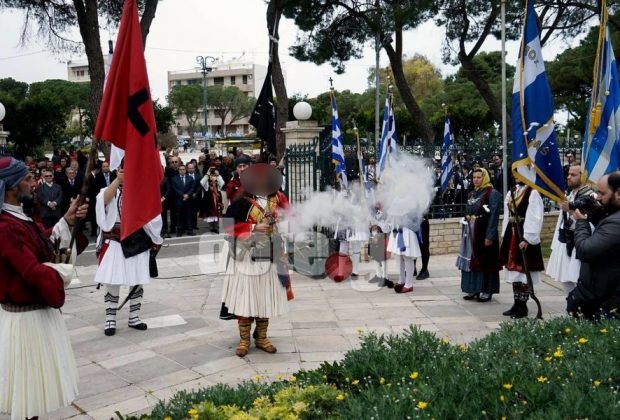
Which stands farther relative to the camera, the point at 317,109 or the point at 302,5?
Answer: the point at 317,109

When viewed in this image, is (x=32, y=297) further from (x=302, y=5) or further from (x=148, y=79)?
(x=302, y=5)

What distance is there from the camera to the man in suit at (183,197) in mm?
14367

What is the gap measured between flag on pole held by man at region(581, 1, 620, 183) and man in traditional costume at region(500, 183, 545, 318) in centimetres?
79

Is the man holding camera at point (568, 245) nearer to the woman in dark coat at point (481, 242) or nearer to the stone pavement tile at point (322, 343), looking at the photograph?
the woman in dark coat at point (481, 242)

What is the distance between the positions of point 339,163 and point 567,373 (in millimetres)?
6572

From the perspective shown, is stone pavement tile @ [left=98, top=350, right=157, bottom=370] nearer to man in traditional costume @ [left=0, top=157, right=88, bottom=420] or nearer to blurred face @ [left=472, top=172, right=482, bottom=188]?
man in traditional costume @ [left=0, top=157, right=88, bottom=420]

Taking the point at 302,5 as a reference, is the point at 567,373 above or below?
below

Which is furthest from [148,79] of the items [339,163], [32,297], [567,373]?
[339,163]

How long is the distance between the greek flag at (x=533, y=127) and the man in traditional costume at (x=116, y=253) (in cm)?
421

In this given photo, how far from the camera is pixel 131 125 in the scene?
4.29 meters

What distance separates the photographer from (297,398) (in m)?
3.37

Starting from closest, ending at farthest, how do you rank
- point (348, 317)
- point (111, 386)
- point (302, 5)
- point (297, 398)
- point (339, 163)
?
1. point (297, 398)
2. point (111, 386)
3. point (348, 317)
4. point (339, 163)
5. point (302, 5)

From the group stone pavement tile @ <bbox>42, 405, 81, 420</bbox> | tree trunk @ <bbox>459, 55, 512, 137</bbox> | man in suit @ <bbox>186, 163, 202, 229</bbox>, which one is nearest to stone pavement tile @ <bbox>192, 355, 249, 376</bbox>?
stone pavement tile @ <bbox>42, 405, 81, 420</bbox>

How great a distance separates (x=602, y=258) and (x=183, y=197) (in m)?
11.3
